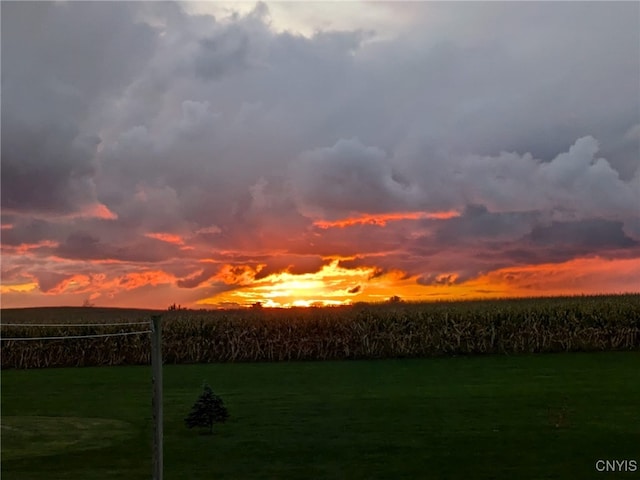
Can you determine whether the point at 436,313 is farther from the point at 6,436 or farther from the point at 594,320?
the point at 6,436

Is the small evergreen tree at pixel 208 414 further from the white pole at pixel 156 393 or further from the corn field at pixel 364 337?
the corn field at pixel 364 337

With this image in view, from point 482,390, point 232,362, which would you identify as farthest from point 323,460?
point 232,362

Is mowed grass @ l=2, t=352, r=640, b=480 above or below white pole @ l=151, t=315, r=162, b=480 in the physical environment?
below

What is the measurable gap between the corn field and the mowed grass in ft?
24.0

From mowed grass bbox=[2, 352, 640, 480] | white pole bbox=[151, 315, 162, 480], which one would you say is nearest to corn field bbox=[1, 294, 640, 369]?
mowed grass bbox=[2, 352, 640, 480]

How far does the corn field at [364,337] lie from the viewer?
112 feet

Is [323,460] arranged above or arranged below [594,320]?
below

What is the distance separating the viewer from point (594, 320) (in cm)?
3447

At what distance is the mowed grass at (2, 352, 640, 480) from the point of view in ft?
38.1

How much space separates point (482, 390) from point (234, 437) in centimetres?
808

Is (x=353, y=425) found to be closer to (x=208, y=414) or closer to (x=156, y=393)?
(x=208, y=414)

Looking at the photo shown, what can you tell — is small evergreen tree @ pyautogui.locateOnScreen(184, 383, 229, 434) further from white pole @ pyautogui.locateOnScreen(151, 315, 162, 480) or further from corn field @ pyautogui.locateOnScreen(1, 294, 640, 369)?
corn field @ pyautogui.locateOnScreen(1, 294, 640, 369)

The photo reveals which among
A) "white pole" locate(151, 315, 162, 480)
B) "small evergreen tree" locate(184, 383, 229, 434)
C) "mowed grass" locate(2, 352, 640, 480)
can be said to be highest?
"white pole" locate(151, 315, 162, 480)

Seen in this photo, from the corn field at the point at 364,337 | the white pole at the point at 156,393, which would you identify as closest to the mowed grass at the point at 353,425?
the white pole at the point at 156,393
